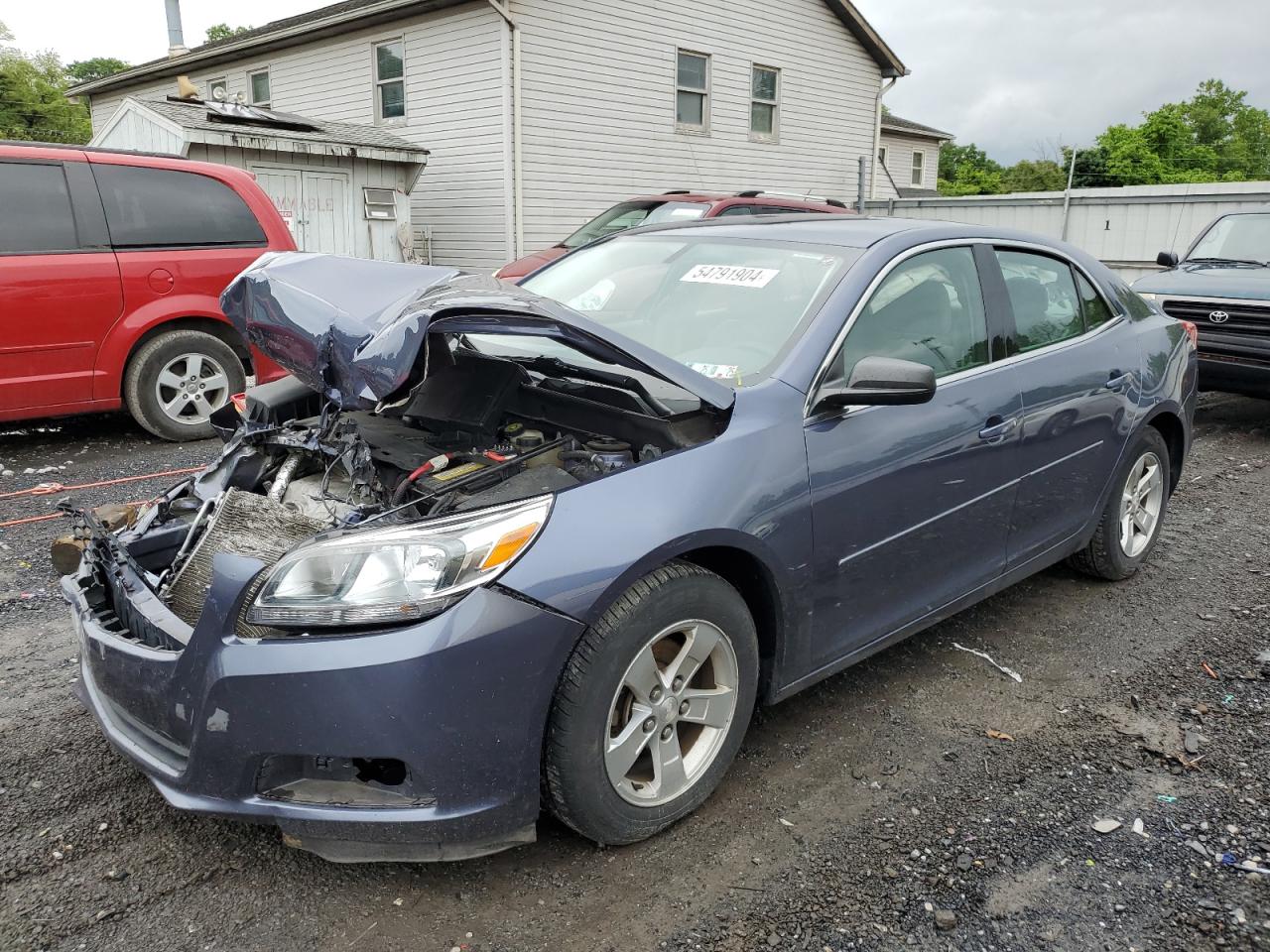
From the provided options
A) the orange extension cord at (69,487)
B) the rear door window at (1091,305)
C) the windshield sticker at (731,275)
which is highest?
the windshield sticker at (731,275)

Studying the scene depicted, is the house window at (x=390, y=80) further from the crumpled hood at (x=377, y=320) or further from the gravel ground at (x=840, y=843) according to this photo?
the gravel ground at (x=840, y=843)

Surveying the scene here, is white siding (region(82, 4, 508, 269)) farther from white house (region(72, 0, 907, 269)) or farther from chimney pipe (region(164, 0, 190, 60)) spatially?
chimney pipe (region(164, 0, 190, 60))

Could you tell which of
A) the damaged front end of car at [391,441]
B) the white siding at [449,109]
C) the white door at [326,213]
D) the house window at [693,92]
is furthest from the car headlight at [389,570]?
the house window at [693,92]

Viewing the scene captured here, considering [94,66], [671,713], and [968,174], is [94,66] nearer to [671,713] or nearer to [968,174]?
[968,174]

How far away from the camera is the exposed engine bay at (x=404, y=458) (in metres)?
2.71

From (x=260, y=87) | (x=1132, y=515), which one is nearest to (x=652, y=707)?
(x=1132, y=515)

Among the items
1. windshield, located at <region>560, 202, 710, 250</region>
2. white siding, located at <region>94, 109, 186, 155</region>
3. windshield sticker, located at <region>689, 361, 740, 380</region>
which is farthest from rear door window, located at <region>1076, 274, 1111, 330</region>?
white siding, located at <region>94, 109, 186, 155</region>

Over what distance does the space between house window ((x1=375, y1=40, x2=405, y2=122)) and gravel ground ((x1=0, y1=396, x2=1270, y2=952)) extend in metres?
14.3

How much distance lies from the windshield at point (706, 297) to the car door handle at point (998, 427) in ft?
2.56

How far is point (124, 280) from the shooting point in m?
6.57

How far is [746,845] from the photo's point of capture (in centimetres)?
270

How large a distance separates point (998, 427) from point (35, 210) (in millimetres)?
6143

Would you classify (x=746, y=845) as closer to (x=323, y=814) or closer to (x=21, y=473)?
(x=323, y=814)

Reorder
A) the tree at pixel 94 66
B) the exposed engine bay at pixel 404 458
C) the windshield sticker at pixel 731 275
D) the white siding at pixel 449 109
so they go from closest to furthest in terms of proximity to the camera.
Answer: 1. the exposed engine bay at pixel 404 458
2. the windshield sticker at pixel 731 275
3. the white siding at pixel 449 109
4. the tree at pixel 94 66
